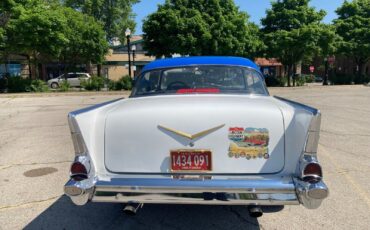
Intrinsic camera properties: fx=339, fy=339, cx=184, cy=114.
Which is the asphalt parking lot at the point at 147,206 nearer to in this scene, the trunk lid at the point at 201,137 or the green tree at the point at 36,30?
the trunk lid at the point at 201,137

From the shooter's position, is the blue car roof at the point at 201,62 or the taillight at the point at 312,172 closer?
the taillight at the point at 312,172

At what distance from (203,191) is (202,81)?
2.14 metres

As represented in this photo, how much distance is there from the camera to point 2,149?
7574mm

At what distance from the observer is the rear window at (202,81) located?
470 centimetres

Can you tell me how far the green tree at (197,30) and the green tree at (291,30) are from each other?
97.2 inches

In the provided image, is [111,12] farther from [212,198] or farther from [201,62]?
[212,198]

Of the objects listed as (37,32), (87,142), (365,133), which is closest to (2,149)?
(87,142)

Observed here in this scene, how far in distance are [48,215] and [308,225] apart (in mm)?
3069

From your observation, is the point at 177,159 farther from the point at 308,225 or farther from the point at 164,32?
the point at 164,32

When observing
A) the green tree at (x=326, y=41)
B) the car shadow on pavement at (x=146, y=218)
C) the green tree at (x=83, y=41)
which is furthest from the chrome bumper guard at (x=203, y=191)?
the green tree at (x=83, y=41)

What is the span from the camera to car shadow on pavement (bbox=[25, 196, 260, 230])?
384 centimetres

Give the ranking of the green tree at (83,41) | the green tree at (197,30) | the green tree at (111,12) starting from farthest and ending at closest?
1. the green tree at (111,12)
2. the green tree at (83,41)
3. the green tree at (197,30)

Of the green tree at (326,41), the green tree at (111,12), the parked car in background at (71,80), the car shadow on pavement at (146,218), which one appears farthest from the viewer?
the green tree at (111,12)

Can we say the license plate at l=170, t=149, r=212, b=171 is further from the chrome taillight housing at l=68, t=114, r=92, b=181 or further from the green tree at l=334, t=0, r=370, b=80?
the green tree at l=334, t=0, r=370, b=80
